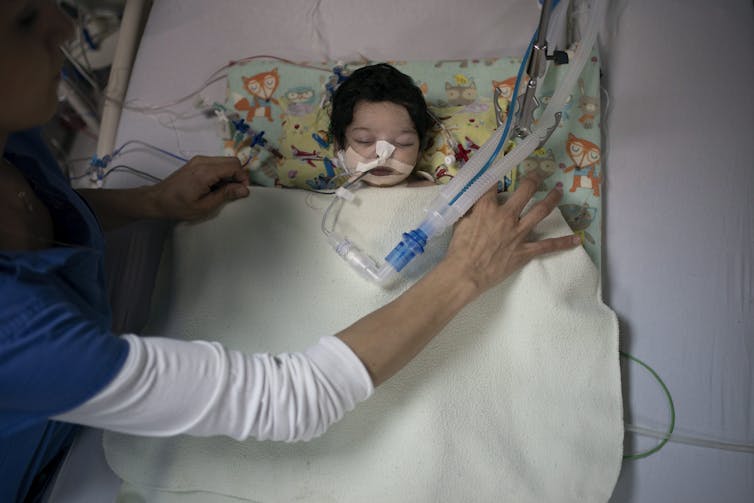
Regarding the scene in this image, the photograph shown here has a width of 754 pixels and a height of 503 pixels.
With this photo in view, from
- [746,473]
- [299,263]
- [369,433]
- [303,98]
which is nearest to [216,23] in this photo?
[303,98]

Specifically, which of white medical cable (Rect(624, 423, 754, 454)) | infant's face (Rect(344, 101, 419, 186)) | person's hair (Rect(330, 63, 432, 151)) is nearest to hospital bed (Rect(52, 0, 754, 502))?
white medical cable (Rect(624, 423, 754, 454))

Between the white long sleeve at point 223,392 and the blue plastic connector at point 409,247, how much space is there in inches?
13.3

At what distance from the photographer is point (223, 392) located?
866 millimetres

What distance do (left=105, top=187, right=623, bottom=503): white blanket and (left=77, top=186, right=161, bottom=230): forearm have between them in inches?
8.8

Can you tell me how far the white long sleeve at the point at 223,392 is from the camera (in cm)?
82

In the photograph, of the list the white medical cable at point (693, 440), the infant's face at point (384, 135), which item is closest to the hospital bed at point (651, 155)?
the white medical cable at point (693, 440)

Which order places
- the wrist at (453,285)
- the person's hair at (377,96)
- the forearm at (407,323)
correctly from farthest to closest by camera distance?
the person's hair at (377,96) → the wrist at (453,285) → the forearm at (407,323)

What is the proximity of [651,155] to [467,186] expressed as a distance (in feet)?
2.19

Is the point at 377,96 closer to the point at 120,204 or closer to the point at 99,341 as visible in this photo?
the point at 120,204

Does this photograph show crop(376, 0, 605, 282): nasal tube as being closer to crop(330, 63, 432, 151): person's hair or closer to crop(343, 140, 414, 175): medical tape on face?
crop(343, 140, 414, 175): medical tape on face

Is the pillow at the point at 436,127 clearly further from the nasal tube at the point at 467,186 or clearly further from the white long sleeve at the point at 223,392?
the white long sleeve at the point at 223,392

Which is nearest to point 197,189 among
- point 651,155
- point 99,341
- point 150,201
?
point 150,201

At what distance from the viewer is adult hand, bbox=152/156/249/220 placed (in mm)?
1404

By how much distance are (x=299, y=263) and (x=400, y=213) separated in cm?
29
